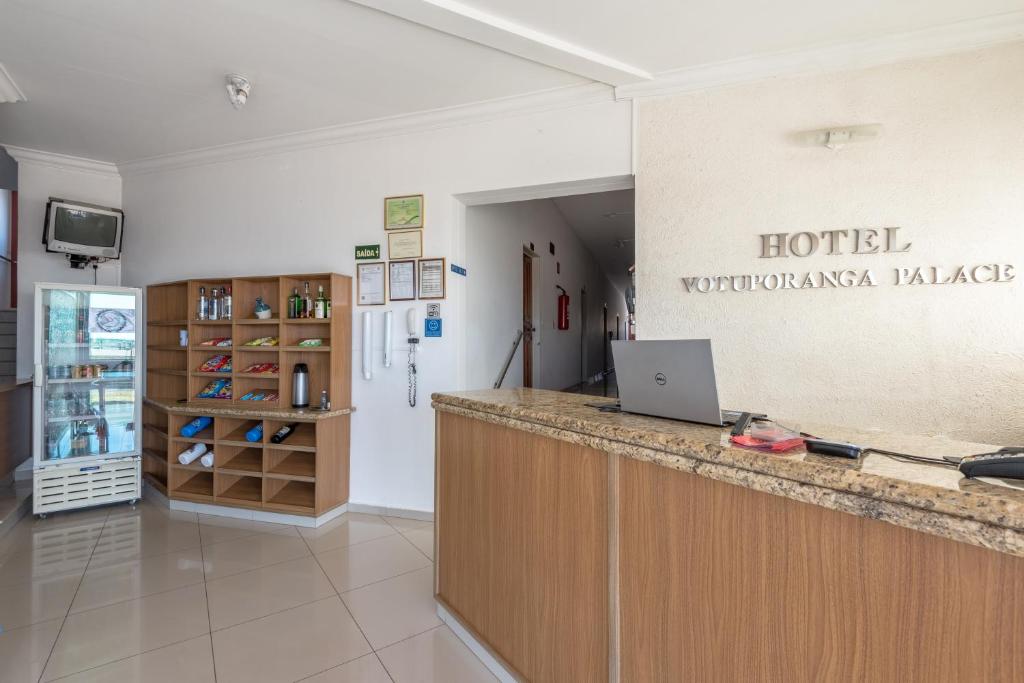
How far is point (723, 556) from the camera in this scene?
106cm

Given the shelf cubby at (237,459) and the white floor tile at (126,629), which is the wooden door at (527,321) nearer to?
the shelf cubby at (237,459)

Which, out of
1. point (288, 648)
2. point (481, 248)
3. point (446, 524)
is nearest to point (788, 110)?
point (481, 248)

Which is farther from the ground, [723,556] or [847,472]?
[847,472]

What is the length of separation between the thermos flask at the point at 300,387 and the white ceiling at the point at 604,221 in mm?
3211

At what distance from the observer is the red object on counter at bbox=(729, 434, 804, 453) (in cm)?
103

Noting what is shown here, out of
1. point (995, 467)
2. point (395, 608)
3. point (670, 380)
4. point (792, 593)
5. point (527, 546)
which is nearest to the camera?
point (995, 467)

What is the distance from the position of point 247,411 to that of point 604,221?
6.25m

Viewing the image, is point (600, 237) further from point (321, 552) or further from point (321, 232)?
point (321, 552)

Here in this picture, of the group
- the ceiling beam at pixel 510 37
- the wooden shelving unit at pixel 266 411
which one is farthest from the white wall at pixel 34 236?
the ceiling beam at pixel 510 37

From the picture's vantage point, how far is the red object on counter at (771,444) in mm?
1033

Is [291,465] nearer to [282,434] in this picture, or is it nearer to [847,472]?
[282,434]

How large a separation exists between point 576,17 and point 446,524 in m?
2.69

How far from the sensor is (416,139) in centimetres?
361

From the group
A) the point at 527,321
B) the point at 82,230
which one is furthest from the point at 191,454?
the point at 527,321
